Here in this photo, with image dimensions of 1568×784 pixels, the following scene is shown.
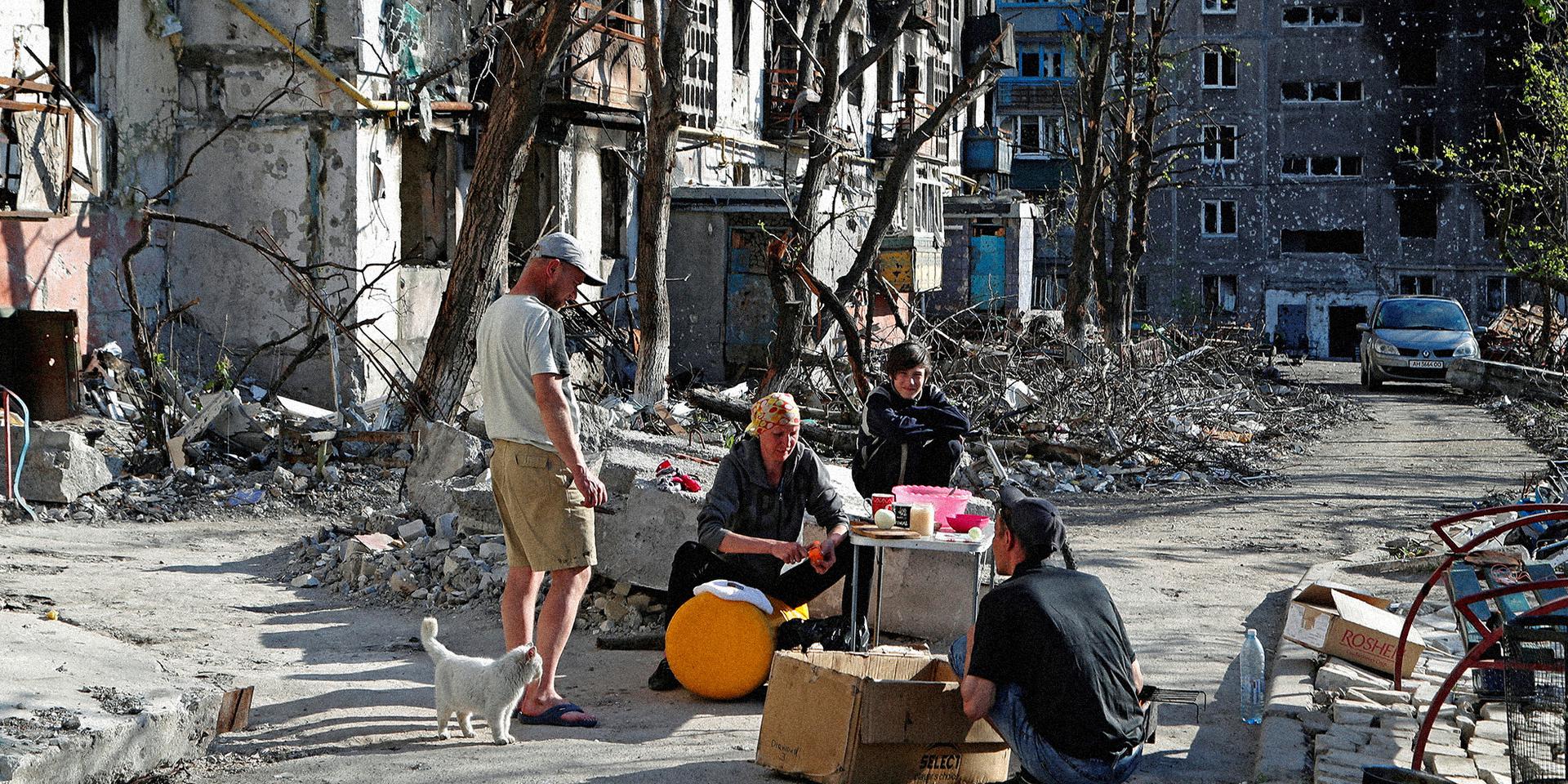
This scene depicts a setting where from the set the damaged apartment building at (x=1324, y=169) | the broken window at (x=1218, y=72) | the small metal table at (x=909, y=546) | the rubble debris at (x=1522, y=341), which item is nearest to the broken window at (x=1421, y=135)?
the damaged apartment building at (x=1324, y=169)

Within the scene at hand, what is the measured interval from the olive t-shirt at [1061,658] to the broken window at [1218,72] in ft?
148

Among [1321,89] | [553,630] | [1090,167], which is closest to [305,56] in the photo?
[553,630]

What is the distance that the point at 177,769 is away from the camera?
16.8ft

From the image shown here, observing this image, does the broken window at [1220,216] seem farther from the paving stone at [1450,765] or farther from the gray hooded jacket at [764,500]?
the paving stone at [1450,765]

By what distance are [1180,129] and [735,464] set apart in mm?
43513

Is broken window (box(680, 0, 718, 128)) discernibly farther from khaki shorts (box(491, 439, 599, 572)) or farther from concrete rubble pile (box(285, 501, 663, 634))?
khaki shorts (box(491, 439, 599, 572))

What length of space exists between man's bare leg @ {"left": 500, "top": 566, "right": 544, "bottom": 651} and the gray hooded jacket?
0.94 metres

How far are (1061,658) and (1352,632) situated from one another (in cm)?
278

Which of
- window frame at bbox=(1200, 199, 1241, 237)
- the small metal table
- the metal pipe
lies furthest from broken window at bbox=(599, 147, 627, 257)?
window frame at bbox=(1200, 199, 1241, 237)

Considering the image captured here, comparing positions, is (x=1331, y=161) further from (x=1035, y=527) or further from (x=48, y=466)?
(x=1035, y=527)

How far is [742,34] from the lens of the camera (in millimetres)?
24844

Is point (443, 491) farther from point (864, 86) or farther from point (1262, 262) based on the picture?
point (1262, 262)

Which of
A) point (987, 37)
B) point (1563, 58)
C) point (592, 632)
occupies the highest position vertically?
point (987, 37)

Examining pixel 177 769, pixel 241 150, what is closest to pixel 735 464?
pixel 177 769
